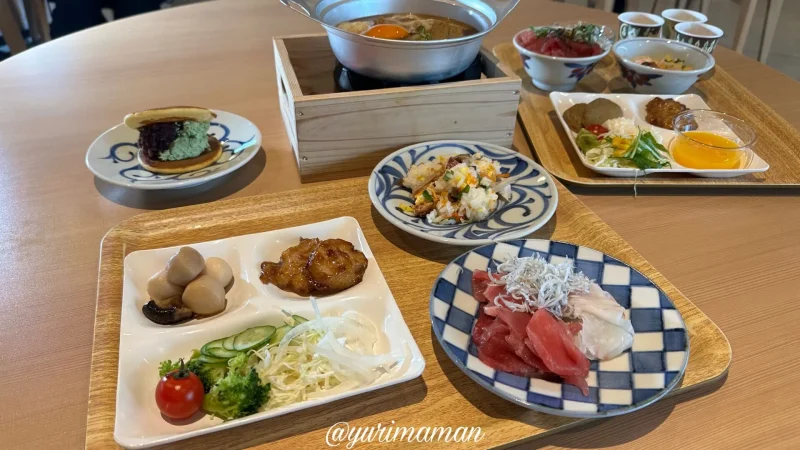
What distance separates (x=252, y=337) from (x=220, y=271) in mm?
207

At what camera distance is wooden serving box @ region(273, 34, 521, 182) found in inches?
57.7

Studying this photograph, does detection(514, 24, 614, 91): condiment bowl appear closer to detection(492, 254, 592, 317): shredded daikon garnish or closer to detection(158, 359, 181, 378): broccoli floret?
detection(492, 254, 592, 317): shredded daikon garnish

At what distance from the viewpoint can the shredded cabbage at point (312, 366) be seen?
98 cm

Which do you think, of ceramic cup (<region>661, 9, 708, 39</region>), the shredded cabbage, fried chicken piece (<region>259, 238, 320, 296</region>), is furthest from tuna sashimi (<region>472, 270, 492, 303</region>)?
ceramic cup (<region>661, 9, 708, 39</region>)

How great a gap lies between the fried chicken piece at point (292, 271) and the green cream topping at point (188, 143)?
514 millimetres

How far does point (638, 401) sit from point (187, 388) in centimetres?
74

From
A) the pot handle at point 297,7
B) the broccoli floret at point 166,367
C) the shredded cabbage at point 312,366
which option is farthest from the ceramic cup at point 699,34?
the broccoli floret at point 166,367

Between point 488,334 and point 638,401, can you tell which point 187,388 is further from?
point 638,401

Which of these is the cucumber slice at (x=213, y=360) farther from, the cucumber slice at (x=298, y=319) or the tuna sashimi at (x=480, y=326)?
the tuna sashimi at (x=480, y=326)

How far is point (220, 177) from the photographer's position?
1.56 metres

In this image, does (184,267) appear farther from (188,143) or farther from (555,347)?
(555,347)

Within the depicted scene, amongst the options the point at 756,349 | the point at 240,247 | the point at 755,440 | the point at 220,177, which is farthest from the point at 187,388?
the point at 756,349

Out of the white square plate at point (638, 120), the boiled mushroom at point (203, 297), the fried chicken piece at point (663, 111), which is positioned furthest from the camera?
the fried chicken piece at point (663, 111)

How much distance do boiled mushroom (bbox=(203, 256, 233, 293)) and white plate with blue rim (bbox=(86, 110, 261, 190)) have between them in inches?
13.8
